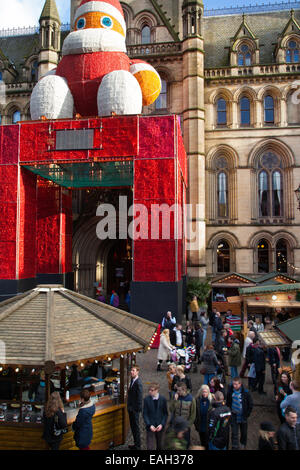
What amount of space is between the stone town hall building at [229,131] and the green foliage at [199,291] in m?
2.52

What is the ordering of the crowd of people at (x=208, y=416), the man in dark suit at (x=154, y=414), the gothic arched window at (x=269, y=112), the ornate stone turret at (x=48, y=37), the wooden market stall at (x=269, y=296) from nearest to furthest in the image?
1. the crowd of people at (x=208, y=416)
2. the man in dark suit at (x=154, y=414)
3. the wooden market stall at (x=269, y=296)
4. the ornate stone turret at (x=48, y=37)
5. the gothic arched window at (x=269, y=112)

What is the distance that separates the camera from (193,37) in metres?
23.0

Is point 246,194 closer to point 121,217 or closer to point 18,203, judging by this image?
point 121,217

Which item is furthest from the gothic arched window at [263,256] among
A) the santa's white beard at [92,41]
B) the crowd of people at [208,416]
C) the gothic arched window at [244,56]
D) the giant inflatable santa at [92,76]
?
the crowd of people at [208,416]

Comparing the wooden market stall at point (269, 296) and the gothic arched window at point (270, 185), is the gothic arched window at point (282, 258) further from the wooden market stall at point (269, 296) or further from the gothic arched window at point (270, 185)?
the wooden market stall at point (269, 296)

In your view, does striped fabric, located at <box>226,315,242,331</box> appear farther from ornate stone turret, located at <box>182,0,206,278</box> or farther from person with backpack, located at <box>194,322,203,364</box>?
ornate stone turret, located at <box>182,0,206,278</box>

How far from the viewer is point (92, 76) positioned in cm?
1543

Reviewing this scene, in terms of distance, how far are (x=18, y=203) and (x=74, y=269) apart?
263 inches

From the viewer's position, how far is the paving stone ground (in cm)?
681

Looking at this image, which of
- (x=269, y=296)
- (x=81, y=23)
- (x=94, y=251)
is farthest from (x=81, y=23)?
(x=269, y=296)

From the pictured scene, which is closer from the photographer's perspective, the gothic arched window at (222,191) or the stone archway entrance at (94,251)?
the stone archway entrance at (94,251)

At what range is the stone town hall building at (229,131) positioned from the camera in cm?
2305

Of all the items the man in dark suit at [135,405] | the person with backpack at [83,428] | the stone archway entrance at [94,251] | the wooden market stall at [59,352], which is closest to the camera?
the person with backpack at [83,428]

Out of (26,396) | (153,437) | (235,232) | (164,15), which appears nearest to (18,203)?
(26,396)
